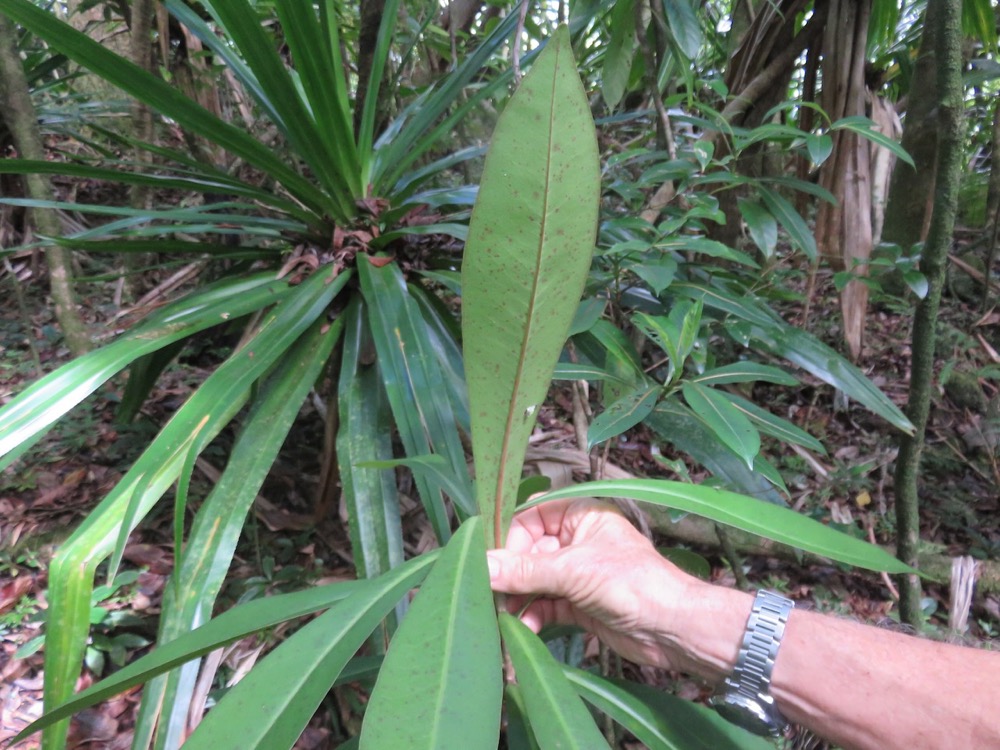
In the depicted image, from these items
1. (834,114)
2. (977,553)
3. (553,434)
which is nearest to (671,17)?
(834,114)

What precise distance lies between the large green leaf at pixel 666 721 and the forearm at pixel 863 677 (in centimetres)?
5

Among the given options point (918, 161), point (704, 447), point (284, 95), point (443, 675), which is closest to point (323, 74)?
point (284, 95)

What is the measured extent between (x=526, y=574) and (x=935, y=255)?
834 mm

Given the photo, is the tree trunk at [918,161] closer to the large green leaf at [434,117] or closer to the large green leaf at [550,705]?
the large green leaf at [434,117]

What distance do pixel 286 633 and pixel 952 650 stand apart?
1035 millimetres

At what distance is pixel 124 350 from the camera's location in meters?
0.91

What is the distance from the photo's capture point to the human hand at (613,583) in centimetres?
59

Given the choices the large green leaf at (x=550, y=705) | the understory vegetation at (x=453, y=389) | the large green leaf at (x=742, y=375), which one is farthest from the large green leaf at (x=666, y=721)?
the large green leaf at (x=742, y=375)

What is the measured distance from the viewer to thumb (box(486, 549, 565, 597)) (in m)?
0.57

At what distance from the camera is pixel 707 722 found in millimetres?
600

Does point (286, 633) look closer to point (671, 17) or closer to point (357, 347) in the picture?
point (357, 347)

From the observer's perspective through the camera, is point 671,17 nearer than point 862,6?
Yes

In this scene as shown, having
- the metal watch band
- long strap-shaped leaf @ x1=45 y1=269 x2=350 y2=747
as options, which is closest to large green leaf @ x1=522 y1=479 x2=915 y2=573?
the metal watch band

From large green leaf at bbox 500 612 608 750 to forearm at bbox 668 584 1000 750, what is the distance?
0.20 meters
